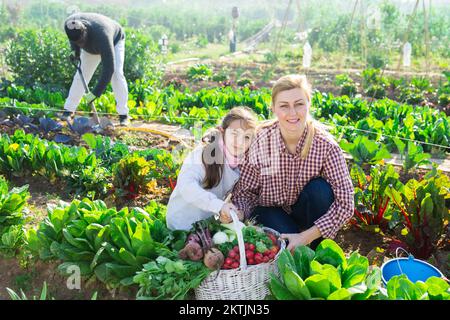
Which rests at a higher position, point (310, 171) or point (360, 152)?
point (310, 171)

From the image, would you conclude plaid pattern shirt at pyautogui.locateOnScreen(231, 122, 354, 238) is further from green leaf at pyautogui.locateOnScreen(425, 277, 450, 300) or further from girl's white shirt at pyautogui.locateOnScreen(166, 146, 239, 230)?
green leaf at pyautogui.locateOnScreen(425, 277, 450, 300)

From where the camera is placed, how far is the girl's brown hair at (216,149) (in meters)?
2.65

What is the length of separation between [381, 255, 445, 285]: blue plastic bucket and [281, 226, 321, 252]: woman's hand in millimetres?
371

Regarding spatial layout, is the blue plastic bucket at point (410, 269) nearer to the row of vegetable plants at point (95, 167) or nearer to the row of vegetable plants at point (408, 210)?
the row of vegetable plants at point (408, 210)

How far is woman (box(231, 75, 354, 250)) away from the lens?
102 inches

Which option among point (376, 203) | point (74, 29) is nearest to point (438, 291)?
point (376, 203)

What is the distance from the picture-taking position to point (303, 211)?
2.82 metres

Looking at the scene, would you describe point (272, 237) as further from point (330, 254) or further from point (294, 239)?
point (330, 254)

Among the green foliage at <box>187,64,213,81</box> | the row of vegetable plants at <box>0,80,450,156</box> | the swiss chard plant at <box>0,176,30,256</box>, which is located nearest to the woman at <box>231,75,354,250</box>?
the swiss chard plant at <box>0,176,30,256</box>

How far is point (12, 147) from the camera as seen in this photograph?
13.6 feet

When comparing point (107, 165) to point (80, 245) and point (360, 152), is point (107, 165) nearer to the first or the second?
point (80, 245)

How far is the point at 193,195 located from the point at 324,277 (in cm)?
85
